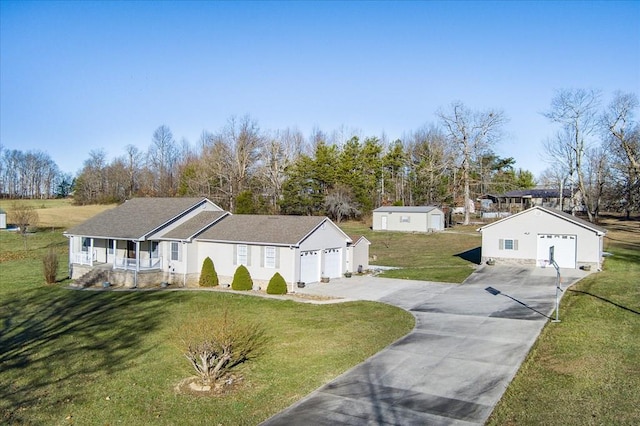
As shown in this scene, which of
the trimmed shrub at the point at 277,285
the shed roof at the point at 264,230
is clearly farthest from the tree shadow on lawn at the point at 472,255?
the trimmed shrub at the point at 277,285

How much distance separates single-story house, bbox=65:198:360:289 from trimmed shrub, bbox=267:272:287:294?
82cm

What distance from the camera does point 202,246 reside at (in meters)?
30.6

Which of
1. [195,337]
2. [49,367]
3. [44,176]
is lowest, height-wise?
[49,367]

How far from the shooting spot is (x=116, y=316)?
870 inches

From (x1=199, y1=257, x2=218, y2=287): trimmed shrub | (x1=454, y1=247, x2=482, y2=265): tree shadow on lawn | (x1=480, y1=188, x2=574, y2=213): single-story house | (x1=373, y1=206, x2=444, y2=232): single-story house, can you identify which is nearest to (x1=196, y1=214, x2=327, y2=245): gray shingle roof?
(x1=199, y1=257, x2=218, y2=287): trimmed shrub

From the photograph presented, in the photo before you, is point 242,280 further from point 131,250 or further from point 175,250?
point 131,250

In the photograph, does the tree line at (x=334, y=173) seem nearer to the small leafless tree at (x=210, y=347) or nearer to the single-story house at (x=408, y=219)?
the single-story house at (x=408, y=219)

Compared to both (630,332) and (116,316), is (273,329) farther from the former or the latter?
(630,332)

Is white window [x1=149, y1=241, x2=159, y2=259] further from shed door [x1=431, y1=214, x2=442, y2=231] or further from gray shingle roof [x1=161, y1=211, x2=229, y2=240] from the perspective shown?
shed door [x1=431, y1=214, x2=442, y2=231]

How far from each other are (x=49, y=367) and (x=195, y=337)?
5.80m

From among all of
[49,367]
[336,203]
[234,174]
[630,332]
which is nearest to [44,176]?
[234,174]

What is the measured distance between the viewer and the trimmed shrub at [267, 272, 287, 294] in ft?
87.5

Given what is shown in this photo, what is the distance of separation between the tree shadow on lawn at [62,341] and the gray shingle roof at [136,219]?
15.4 feet

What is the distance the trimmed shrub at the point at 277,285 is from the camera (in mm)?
26672
